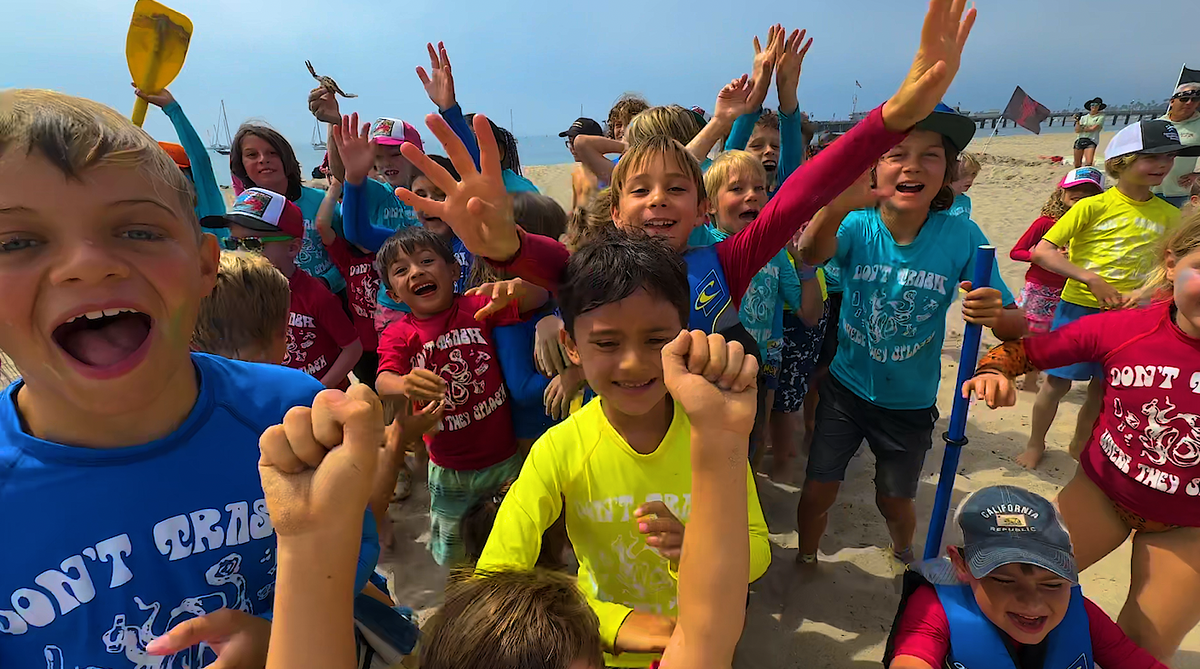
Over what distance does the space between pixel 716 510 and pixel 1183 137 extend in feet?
20.8

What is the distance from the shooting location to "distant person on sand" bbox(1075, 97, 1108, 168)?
12.0 meters

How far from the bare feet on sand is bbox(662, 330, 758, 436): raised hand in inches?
154

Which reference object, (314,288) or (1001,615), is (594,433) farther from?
(314,288)

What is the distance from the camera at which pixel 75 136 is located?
0.95 m

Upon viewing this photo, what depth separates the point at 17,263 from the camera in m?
0.90

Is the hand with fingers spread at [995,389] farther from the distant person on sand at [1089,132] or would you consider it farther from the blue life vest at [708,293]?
the distant person on sand at [1089,132]

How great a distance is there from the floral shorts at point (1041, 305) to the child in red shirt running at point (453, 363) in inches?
179

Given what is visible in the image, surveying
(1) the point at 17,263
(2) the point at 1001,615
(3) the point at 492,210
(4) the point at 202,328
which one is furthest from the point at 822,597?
(1) the point at 17,263

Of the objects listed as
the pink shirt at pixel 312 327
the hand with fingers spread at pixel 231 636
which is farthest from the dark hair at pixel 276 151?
the hand with fingers spread at pixel 231 636

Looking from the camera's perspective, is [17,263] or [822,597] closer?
[17,263]

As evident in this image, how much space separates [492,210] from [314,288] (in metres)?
1.90

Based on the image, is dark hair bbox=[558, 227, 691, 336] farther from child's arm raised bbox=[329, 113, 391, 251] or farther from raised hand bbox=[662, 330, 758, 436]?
child's arm raised bbox=[329, 113, 391, 251]

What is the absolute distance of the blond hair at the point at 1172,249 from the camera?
194cm

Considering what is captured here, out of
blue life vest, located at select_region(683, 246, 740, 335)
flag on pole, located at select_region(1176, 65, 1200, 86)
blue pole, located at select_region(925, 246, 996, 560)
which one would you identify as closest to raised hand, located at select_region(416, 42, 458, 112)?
blue life vest, located at select_region(683, 246, 740, 335)
